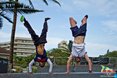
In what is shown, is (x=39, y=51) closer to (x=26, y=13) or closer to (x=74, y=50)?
(x=74, y=50)

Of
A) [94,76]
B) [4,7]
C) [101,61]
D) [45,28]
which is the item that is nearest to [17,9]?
[4,7]

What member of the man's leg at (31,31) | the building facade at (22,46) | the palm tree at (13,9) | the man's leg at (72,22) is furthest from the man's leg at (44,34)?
the building facade at (22,46)

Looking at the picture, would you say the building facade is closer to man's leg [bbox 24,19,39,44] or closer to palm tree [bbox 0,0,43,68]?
palm tree [bbox 0,0,43,68]

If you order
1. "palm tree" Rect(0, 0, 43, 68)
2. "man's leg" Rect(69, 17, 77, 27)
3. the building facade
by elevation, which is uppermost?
the building facade

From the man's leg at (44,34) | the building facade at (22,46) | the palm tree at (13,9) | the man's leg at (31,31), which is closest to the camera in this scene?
the man's leg at (44,34)

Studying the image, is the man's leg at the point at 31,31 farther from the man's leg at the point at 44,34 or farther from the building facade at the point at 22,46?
the building facade at the point at 22,46

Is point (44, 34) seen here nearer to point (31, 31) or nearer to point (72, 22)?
point (31, 31)

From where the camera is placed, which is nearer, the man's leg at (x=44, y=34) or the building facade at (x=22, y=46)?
the man's leg at (x=44, y=34)

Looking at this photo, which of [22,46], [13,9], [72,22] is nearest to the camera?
[72,22]

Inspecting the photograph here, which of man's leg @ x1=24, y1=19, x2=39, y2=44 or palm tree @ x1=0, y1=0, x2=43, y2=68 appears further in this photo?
palm tree @ x1=0, y1=0, x2=43, y2=68

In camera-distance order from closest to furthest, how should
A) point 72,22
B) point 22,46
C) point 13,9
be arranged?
point 72,22, point 13,9, point 22,46

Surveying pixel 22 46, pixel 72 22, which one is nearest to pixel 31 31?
pixel 72 22

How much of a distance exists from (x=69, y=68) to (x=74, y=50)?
0.78 m

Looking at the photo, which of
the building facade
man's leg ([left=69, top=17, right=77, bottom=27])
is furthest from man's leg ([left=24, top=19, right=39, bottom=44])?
the building facade
